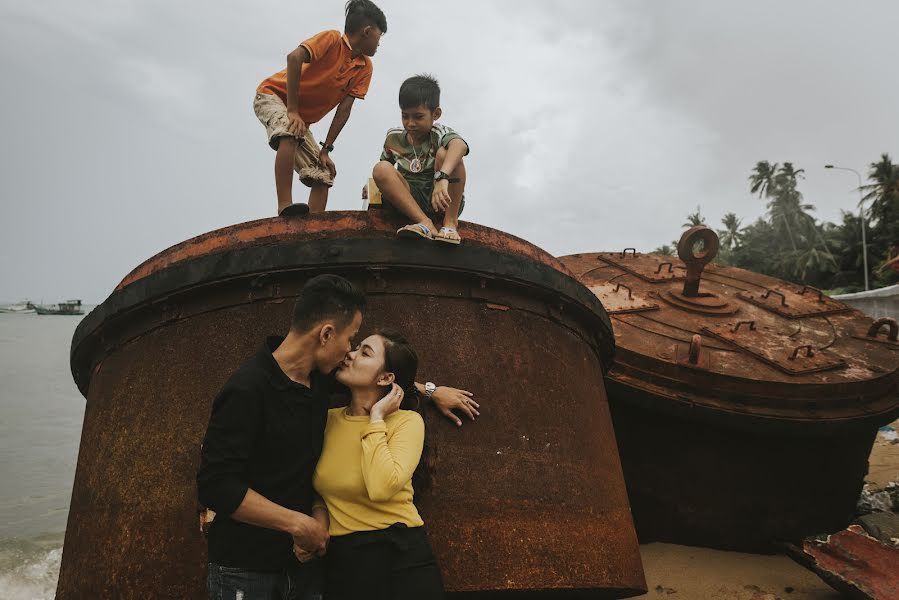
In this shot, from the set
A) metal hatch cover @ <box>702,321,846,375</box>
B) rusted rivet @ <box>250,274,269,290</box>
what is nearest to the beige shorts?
rusted rivet @ <box>250,274,269,290</box>

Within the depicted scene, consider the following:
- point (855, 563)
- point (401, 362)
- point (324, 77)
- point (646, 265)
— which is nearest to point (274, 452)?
point (401, 362)

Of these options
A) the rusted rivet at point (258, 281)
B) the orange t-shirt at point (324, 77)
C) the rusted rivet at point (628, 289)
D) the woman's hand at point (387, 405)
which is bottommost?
the woman's hand at point (387, 405)

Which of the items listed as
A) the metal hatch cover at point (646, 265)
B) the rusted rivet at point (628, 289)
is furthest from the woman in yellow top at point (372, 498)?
the metal hatch cover at point (646, 265)

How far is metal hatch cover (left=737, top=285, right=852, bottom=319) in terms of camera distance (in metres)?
5.34

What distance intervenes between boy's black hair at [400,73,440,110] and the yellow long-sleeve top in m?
1.70

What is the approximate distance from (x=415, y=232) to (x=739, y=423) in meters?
2.63

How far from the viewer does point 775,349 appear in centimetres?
460

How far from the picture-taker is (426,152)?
3.20 meters

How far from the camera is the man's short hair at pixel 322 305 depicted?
6.32 feet

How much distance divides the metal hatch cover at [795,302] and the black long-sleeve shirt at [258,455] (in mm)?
4514

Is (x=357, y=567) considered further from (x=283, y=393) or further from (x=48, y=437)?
(x=48, y=437)

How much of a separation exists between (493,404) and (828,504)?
10.9ft

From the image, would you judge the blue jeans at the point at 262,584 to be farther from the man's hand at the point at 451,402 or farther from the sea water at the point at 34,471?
the sea water at the point at 34,471

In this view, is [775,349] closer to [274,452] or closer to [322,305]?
[322,305]
